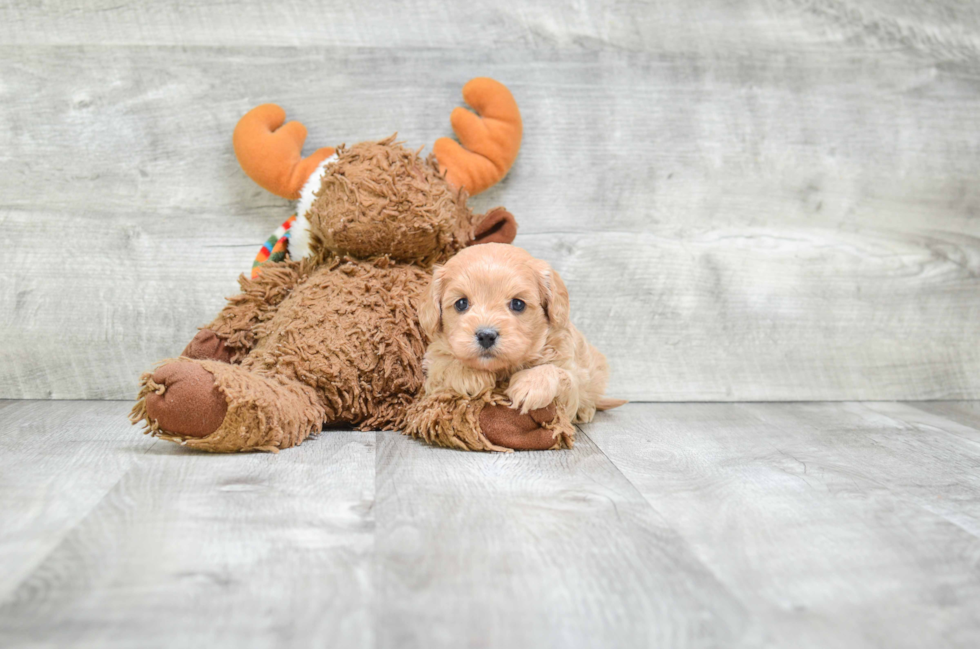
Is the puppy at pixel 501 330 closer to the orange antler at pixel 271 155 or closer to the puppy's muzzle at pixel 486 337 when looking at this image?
the puppy's muzzle at pixel 486 337

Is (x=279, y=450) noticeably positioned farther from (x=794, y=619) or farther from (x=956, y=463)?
(x=956, y=463)

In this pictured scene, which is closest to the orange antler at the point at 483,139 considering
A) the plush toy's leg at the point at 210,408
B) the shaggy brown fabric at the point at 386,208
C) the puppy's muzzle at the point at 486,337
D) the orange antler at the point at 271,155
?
the shaggy brown fabric at the point at 386,208

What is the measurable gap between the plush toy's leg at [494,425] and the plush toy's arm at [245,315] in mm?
403

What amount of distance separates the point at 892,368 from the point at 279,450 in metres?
1.39

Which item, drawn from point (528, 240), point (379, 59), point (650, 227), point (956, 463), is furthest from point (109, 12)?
point (956, 463)

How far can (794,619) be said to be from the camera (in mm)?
635

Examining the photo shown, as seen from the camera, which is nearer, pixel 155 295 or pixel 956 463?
pixel 956 463

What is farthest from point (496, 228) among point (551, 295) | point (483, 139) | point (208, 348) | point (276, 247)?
point (208, 348)

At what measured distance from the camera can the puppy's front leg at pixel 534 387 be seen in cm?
112

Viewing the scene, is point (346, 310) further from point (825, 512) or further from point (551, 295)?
point (825, 512)

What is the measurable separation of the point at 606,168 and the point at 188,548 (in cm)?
120

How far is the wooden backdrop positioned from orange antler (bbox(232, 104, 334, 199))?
0.30 ft

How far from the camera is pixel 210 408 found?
1044 mm

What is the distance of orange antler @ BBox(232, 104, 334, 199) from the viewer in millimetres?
1445
